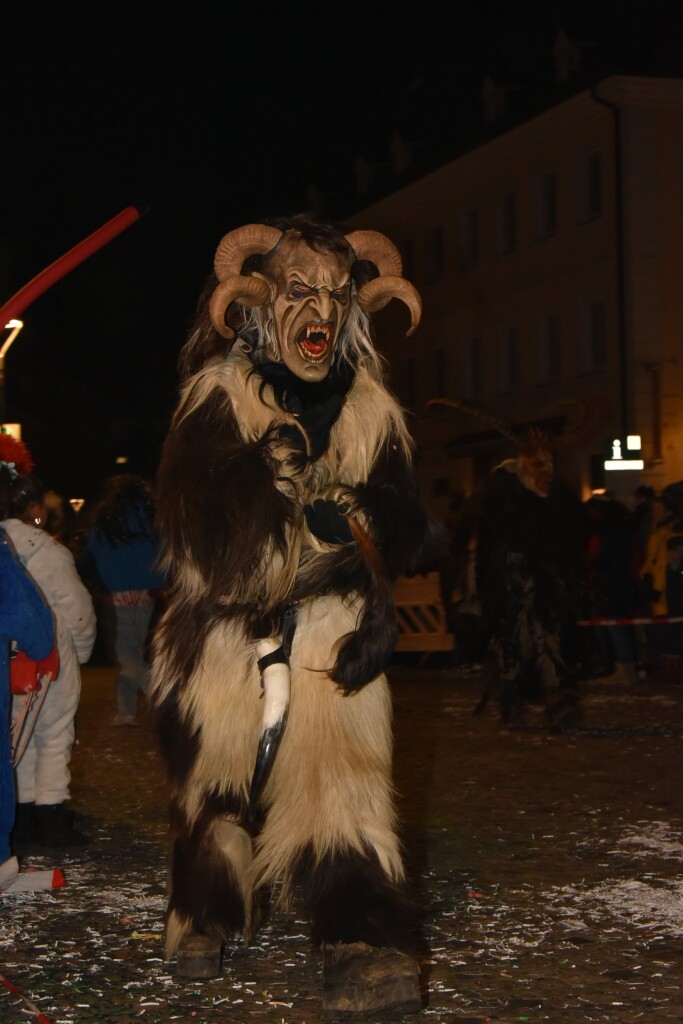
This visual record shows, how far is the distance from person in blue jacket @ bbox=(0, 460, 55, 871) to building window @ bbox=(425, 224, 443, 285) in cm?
3809

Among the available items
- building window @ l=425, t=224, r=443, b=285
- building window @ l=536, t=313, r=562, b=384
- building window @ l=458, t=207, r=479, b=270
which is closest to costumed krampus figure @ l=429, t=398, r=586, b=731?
building window @ l=536, t=313, r=562, b=384

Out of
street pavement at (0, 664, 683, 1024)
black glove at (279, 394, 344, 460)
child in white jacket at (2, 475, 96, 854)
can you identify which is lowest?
street pavement at (0, 664, 683, 1024)

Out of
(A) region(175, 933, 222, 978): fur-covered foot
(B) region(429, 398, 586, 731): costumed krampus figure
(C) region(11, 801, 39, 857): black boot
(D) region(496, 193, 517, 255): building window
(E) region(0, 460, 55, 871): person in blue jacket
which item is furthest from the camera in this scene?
(D) region(496, 193, 517, 255): building window

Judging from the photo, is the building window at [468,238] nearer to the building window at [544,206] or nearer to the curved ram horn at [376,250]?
the building window at [544,206]

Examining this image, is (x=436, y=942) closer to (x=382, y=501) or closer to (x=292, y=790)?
(x=292, y=790)

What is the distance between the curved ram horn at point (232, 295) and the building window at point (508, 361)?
3601cm

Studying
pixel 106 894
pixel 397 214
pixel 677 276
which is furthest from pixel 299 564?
pixel 397 214

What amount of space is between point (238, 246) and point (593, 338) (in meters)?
32.5

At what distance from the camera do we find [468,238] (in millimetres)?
42906

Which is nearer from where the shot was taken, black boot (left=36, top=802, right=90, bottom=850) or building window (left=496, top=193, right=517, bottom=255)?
black boot (left=36, top=802, right=90, bottom=850)

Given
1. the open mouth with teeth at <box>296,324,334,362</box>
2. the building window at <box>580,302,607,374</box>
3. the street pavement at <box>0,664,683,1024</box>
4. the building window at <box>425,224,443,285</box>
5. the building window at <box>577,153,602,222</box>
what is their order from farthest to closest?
the building window at <box>425,224,443,285</box> → the building window at <box>580,302,607,374</box> → the building window at <box>577,153,602,222</box> → the open mouth with teeth at <box>296,324,334,362</box> → the street pavement at <box>0,664,683,1024</box>

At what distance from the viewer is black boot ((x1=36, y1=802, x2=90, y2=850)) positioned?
789 centimetres

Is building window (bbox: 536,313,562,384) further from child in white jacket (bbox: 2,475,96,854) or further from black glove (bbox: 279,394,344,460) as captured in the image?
black glove (bbox: 279,394,344,460)

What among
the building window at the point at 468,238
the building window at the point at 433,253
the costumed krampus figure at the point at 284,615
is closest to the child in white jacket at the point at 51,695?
the costumed krampus figure at the point at 284,615
